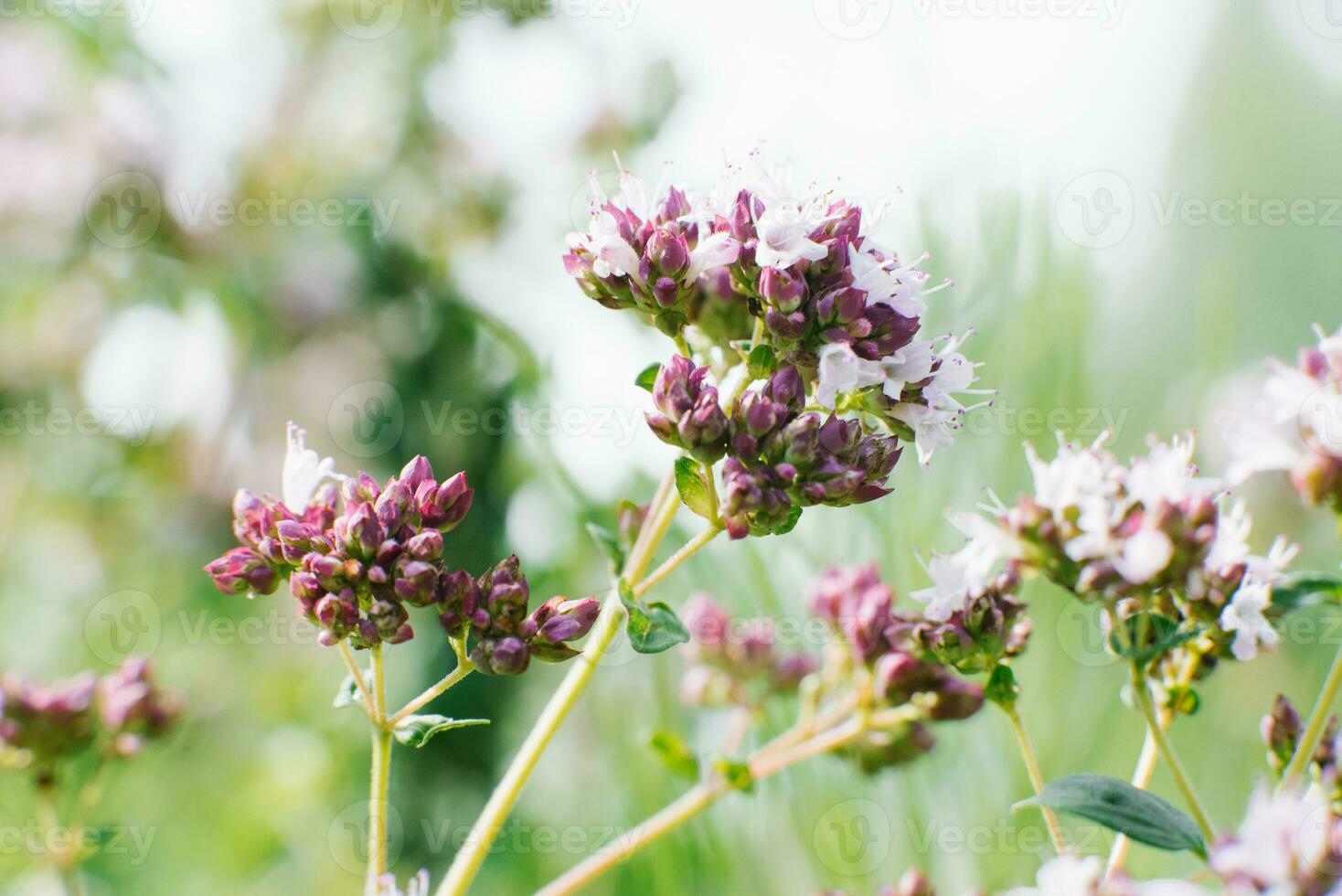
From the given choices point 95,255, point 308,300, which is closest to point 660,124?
point 308,300

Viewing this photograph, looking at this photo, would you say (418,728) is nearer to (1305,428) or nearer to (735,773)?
(735,773)

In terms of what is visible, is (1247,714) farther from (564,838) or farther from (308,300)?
(308,300)

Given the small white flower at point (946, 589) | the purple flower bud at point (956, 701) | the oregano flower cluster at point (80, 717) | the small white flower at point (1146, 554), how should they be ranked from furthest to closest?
the oregano flower cluster at point (80, 717) → the purple flower bud at point (956, 701) → the small white flower at point (946, 589) → the small white flower at point (1146, 554)

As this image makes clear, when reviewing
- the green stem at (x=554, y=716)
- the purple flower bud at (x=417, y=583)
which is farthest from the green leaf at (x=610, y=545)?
the purple flower bud at (x=417, y=583)

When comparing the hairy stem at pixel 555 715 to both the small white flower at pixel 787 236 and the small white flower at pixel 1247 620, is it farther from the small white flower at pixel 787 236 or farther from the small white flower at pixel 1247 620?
the small white flower at pixel 1247 620

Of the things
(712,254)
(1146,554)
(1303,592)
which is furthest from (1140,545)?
(712,254)

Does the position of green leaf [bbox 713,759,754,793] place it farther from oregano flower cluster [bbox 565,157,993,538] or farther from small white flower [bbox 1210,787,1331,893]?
small white flower [bbox 1210,787,1331,893]
